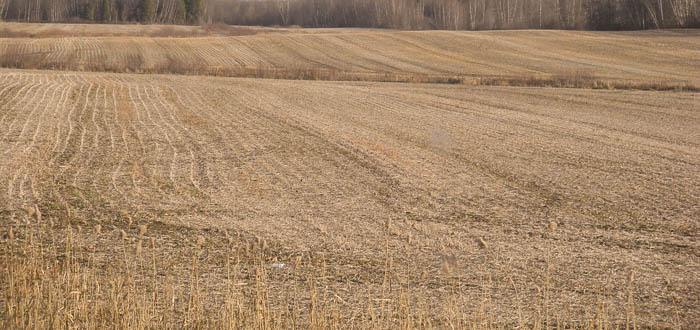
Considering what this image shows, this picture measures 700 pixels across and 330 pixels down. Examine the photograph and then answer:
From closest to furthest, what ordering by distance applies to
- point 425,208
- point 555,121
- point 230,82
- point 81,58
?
point 425,208, point 555,121, point 230,82, point 81,58

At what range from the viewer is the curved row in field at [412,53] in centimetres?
4253

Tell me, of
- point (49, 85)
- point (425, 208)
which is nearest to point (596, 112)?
point (425, 208)

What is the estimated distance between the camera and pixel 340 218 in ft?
34.2

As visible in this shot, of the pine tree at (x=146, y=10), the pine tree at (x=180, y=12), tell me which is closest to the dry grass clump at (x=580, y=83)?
the pine tree at (x=146, y=10)

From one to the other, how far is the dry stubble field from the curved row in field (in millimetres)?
20971

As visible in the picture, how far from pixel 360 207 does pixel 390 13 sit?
334ft

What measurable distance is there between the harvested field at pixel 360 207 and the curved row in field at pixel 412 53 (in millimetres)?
18627

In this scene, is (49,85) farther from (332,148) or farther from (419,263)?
(419,263)

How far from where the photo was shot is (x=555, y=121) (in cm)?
2173

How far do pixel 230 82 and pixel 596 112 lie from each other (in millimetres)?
16410

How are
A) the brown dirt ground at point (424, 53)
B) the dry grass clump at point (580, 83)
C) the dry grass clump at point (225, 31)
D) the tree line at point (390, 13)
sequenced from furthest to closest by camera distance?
the dry grass clump at point (225, 31) < the tree line at point (390, 13) < the brown dirt ground at point (424, 53) < the dry grass clump at point (580, 83)

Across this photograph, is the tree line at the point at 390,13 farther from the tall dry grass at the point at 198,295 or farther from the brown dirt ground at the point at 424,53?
the tall dry grass at the point at 198,295

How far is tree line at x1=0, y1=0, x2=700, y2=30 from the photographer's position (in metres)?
76.8

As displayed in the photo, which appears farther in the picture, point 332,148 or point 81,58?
point 81,58
